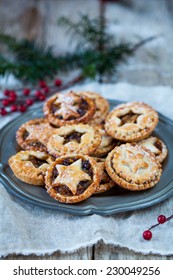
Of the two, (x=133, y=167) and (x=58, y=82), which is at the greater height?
(x=133, y=167)

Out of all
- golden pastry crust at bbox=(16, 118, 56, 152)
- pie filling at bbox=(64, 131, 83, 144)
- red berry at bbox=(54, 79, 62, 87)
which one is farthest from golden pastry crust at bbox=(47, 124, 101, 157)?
red berry at bbox=(54, 79, 62, 87)

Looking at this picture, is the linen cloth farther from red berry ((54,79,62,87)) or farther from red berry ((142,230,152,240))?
red berry ((54,79,62,87))

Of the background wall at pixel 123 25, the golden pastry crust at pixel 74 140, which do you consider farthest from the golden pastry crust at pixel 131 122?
the background wall at pixel 123 25

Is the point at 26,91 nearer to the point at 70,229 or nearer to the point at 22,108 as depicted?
the point at 22,108

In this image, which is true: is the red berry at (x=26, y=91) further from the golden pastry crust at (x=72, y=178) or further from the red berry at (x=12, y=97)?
the golden pastry crust at (x=72, y=178)

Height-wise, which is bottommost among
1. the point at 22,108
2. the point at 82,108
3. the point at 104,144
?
the point at 22,108

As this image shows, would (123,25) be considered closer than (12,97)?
No

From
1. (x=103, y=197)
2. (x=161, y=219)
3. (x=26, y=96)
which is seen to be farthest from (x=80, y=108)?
(x=161, y=219)
